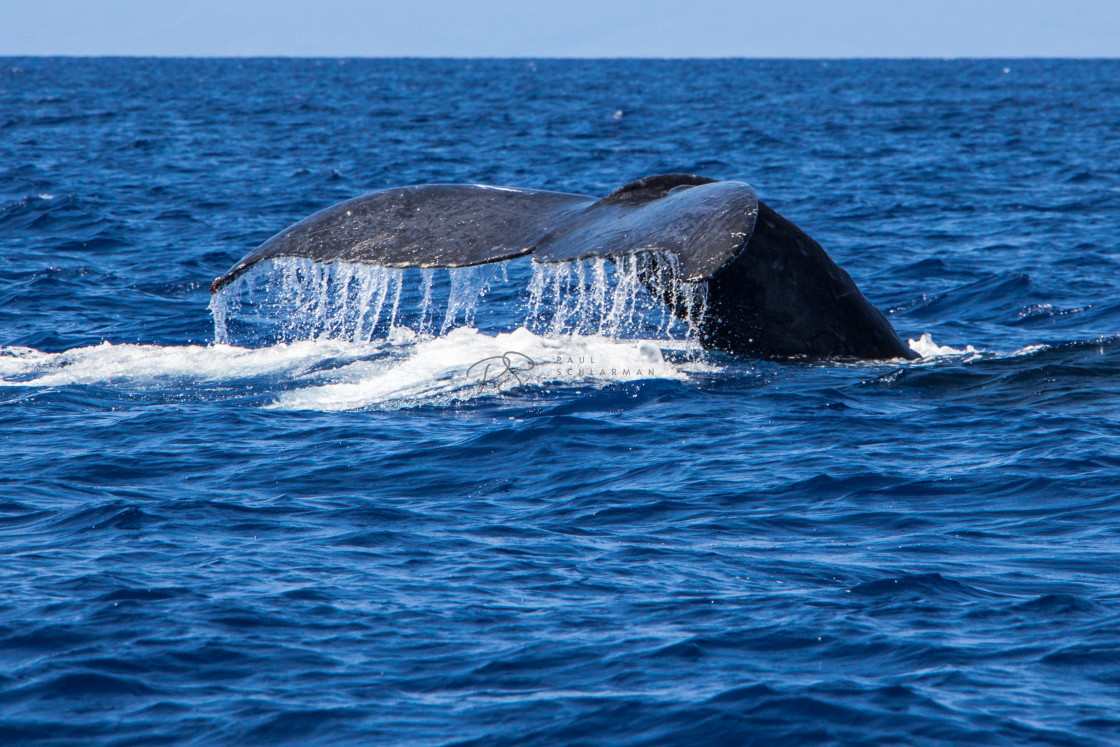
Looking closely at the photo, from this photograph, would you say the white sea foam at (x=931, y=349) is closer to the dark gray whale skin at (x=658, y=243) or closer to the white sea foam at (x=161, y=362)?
the dark gray whale skin at (x=658, y=243)

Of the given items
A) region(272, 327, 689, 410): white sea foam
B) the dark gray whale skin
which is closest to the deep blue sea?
region(272, 327, 689, 410): white sea foam

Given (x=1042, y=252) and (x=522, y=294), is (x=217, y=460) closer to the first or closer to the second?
(x=522, y=294)

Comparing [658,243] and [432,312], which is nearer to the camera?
[658,243]

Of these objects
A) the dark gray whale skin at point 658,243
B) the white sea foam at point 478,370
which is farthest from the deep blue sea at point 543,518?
the dark gray whale skin at point 658,243

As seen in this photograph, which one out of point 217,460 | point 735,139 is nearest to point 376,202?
point 217,460

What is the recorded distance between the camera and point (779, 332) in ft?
29.8

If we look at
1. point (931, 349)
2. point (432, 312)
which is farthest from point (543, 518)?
point (432, 312)

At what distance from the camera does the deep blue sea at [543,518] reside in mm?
5133
